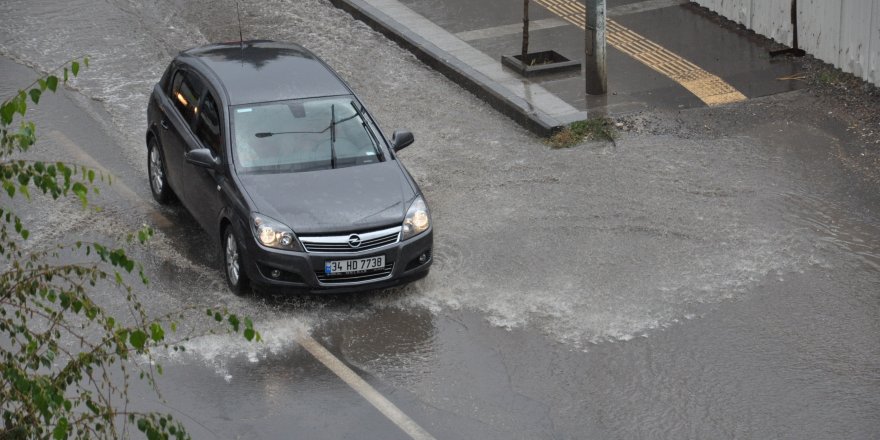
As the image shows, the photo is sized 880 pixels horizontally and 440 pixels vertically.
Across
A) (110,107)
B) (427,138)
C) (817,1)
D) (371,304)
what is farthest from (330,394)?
(817,1)

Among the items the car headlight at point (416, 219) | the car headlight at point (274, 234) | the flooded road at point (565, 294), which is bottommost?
the flooded road at point (565, 294)

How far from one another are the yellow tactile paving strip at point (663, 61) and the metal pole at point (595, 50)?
1095 mm

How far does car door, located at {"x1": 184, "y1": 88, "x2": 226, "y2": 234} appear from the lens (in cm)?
1105

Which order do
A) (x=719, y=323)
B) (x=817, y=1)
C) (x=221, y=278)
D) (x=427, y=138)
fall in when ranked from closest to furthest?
(x=719, y=323), (x=221, y=278), (x=427, y=138), (x=817, y=1)

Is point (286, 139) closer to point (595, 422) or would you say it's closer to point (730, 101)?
point (595, 422)

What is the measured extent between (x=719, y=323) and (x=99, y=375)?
15.8ft

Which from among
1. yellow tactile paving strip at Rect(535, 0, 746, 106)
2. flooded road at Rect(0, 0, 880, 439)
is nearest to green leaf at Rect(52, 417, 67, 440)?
flooded road at Rect(0, 0, 880, 439)

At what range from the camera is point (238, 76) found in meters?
11.8

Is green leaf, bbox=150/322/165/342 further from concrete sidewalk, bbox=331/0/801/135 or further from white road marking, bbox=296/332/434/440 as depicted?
concrete sidewalk, bbox=331/0/801/135

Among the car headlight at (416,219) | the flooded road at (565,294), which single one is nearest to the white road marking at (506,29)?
the flooded road at (565,294)

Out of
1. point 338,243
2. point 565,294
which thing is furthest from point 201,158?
point 565,294

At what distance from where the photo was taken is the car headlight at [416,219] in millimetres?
10523

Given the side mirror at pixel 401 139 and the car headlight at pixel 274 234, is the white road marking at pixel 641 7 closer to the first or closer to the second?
the side mirror at pixel 401 139

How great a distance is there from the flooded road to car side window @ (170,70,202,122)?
3.50 ft
